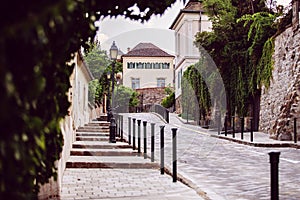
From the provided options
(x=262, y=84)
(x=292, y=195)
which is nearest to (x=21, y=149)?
(x=292, y=195)

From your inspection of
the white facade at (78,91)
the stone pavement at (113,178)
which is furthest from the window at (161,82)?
the stone pavement at (113,178)

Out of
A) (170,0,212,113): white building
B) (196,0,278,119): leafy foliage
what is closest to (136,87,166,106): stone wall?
(170,0,212,113): white building

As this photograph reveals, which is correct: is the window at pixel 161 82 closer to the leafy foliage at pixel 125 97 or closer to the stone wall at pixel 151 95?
the stone wall at pixel 151 95

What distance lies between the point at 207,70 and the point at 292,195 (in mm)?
19869

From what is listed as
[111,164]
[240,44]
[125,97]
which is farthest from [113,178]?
[125,97]

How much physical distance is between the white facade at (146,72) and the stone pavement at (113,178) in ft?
73.3

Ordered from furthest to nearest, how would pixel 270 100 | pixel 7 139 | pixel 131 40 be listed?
pixel 270 100, pixel 131 40, pixel 7 139

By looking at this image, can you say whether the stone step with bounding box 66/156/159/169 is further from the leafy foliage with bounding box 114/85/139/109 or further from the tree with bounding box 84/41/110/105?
the leafy foliage with bounding box 114/85/139/109

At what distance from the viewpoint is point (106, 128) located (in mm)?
19516

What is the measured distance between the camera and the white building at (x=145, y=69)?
35.3 metres

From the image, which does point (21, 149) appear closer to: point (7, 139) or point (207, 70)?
point (7, 139)

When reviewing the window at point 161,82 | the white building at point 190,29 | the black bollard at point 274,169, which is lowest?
the black bollard at point 274,169

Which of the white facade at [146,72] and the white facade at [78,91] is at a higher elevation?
the white facade at [146,72]

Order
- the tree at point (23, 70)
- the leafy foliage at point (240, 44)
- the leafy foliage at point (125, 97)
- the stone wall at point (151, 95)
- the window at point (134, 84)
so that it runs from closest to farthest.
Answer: the tree at point (23, 70) < the leafy foliage at point (240, 44) < the leafy foliage at point (125, 97) < the window at point (134, 84) < the stone wall at point (151, 95)
